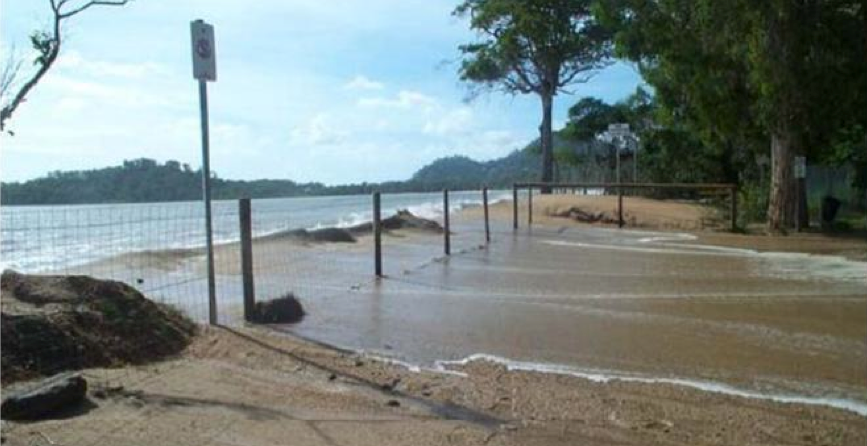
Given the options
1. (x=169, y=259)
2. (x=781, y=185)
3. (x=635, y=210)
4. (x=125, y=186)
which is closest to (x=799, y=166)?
(x=781, y=185)

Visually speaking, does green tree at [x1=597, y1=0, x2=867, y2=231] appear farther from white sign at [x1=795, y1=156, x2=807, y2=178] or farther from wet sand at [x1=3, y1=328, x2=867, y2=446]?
wet sand at [x1=3, y1=328, x2=867, y2=446]

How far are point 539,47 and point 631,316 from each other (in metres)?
41.7

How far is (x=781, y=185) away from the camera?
25438 mm

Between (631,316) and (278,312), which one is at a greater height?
(278,312)

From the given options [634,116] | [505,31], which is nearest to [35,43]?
[505,31]

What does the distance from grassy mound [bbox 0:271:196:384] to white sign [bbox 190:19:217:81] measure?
213 centimetres

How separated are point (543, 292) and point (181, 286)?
5157 millimetres

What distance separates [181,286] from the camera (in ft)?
44.3

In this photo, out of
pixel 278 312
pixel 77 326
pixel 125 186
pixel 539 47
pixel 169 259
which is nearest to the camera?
pixel 77 326

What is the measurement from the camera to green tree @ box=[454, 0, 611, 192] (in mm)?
50406

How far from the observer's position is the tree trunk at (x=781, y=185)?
2516 centimetres

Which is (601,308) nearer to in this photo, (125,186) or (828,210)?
(125,186)

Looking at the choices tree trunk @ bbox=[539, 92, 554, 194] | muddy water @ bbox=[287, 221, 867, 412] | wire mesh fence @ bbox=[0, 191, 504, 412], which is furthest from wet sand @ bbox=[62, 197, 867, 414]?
tree trunk @ bbox=[539, 92, 554, 194]

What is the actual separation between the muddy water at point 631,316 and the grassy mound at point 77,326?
1.83 metres
